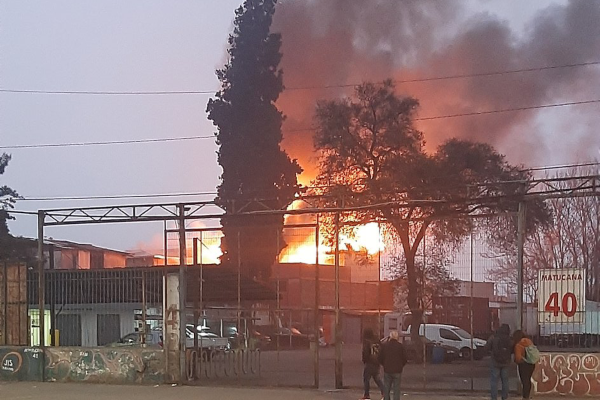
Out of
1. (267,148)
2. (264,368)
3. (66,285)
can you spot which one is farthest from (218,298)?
(267,148)

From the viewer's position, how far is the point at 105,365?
23766mm

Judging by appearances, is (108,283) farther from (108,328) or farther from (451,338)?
(451,338)

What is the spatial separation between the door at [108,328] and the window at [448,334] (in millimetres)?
15117

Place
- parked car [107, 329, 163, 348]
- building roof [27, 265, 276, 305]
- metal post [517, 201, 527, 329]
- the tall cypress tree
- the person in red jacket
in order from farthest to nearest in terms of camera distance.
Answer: the tall cypress tree < parked car [107, 329, 163, 348] < building roof [27, 265, 276, 305] < metal post [517, 201, 527, 329] < the person in red jacket

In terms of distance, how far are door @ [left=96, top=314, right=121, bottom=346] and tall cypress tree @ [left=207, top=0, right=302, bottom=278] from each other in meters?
14.8

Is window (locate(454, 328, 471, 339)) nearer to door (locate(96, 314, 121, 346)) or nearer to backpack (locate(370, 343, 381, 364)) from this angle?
door (locate(96, 314, 121, 346))

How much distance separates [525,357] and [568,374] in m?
1.80

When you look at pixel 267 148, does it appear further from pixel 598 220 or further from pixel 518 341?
pixel 518 341

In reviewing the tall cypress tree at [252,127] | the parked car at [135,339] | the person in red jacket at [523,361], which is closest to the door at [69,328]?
the parked car at [135,339]

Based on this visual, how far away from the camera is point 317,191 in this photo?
37.9 meters

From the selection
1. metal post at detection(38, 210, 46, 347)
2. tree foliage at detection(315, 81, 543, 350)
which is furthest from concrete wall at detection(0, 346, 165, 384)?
tree foliage at detection(315, 81, 543, 350)

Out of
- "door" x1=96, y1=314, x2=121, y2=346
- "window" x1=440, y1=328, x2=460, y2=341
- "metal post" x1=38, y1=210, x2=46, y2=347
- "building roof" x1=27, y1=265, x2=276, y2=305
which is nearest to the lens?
"metal post" x1=38, y1=210, x2=46, y2=347

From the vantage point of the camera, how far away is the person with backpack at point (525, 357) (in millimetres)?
17906

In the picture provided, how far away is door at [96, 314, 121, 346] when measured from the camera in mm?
29469
